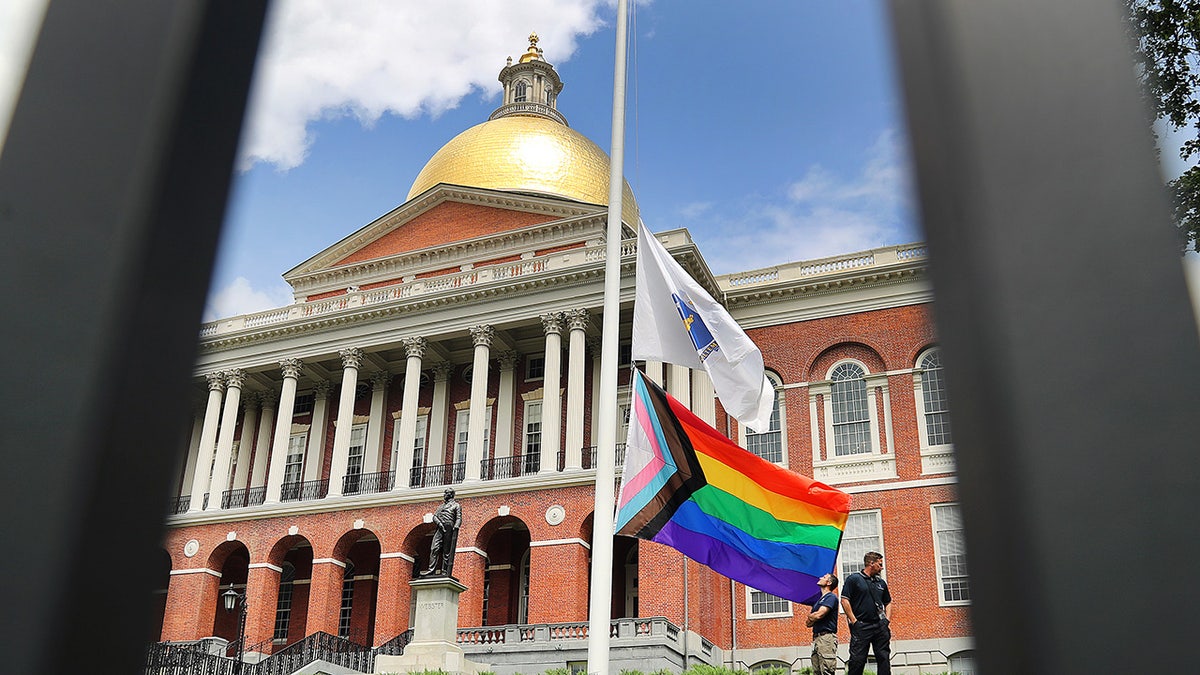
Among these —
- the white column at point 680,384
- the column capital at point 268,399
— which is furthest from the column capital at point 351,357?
the white column at point 680,384

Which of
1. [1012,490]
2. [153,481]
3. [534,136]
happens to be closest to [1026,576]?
[1012,490]

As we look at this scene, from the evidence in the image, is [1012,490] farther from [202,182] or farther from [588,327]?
[588,327]

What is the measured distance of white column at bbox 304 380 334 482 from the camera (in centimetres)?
4366

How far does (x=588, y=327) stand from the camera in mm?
39594

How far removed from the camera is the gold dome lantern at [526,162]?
5009 centimetres

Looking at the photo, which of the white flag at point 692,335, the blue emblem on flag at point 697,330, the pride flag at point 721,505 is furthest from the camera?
the blue emblem on flag at point 697,330

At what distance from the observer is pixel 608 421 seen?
498 inches

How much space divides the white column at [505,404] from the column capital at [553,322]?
3.35 m

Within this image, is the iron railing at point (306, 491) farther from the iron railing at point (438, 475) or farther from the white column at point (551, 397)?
the white column at point (551, 397)

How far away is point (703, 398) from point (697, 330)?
23794 mm

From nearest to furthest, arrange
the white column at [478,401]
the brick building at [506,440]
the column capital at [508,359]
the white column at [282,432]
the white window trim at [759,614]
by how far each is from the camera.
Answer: the brick building at [506,440] < the white window trim at [759,614] < the white column at [478,401] < the column capital at [508,359] < the white column at [282,432]

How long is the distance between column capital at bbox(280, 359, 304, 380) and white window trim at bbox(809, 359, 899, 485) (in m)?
21.3

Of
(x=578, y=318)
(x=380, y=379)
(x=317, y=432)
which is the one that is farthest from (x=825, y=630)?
(x=317, y=432)

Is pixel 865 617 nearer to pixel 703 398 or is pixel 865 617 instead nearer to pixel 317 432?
pixel 703 398
